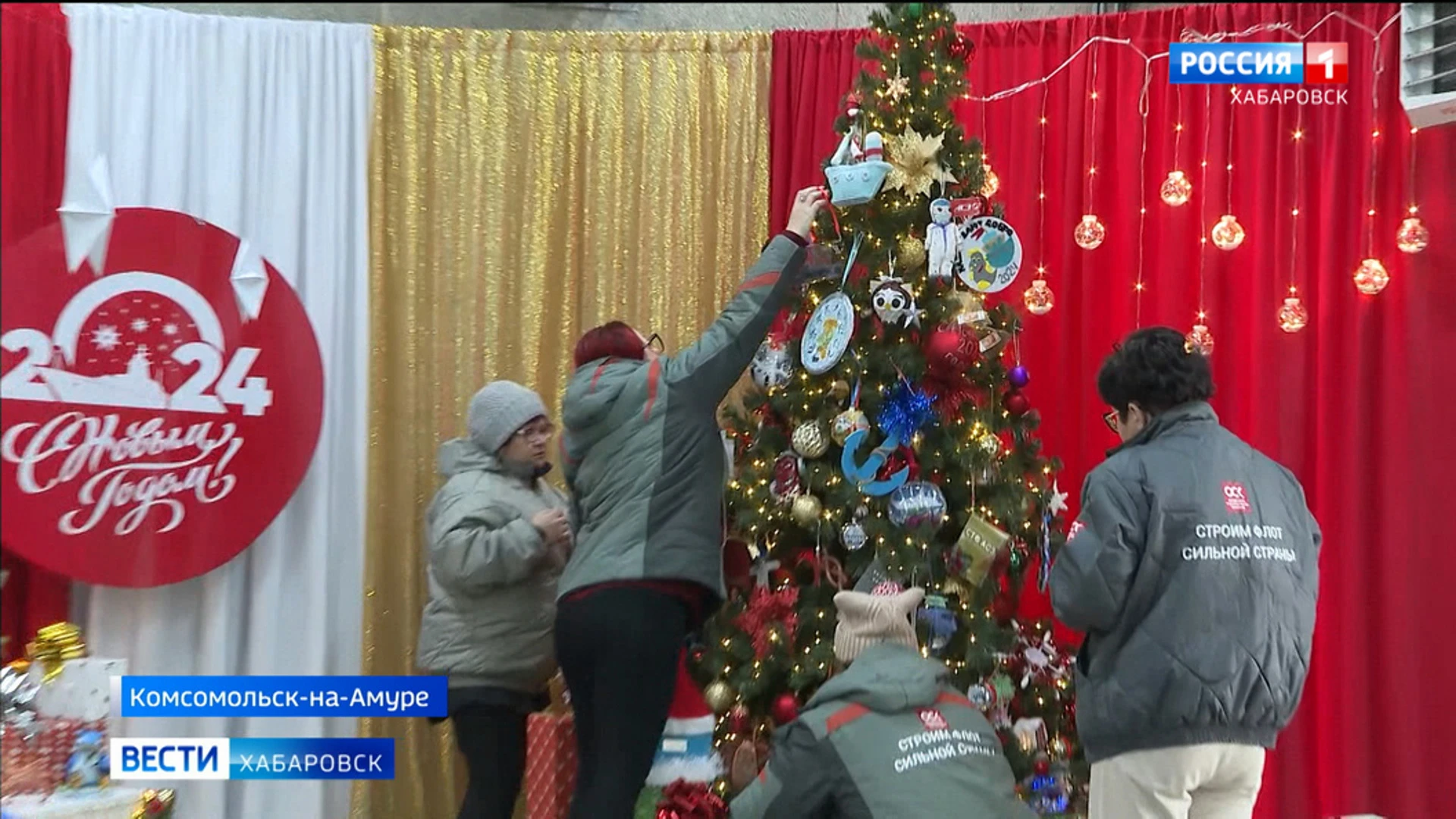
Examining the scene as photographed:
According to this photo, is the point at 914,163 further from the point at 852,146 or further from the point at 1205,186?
the point at 1205,186

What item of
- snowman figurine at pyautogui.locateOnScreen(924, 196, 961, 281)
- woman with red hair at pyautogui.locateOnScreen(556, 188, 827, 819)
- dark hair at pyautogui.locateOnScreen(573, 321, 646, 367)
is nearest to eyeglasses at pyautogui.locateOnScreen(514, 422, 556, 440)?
woman with red hair at pyautogui.locateOnScreen(556, 188, 827, 819)

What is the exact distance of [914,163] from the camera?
3.86 meters

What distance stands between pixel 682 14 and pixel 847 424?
2118 millimetres

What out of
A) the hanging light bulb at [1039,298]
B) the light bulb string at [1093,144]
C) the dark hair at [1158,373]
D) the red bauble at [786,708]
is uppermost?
the light bulb string at [1093,144]

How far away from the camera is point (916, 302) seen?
3834mm

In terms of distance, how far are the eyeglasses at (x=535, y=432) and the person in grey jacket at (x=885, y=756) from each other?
1.29 metres

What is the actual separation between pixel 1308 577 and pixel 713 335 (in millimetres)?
1528

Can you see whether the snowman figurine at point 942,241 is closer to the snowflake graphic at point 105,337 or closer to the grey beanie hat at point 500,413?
the grey beanie hat at point 500,413

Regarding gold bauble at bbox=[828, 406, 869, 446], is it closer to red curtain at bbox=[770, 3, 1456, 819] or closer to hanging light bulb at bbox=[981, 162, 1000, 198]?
hanging light bulb at bbox=[981, 162, 1000, 198]

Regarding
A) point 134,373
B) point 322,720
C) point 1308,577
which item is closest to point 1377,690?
point 1308,577

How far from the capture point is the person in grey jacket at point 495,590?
353 cm

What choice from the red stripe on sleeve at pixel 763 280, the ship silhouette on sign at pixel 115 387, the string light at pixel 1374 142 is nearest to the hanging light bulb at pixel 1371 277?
the string light at pixel 1374 142

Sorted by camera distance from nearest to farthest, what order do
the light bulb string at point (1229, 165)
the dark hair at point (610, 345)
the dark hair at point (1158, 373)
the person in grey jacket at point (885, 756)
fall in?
1. the person in grey jacket at point (885, 756)
2. the dark hair at point (1158, 373)
3. the dark hair at point (610, 345)
4. the light bulb string at point (1229, 165)

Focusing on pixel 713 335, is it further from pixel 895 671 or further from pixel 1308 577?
pixel 1308 577
